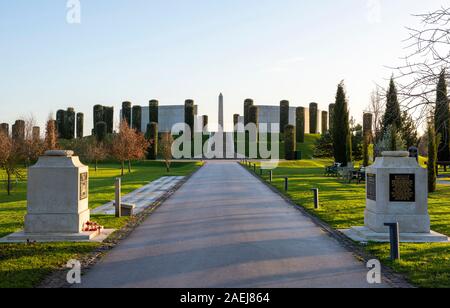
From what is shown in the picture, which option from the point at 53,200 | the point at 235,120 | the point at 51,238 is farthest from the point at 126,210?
the point at 235,120

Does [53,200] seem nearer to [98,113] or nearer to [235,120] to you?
[98,113]

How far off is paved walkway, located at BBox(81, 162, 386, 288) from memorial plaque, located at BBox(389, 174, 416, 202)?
2.07 metres

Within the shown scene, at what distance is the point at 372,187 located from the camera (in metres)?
11.5

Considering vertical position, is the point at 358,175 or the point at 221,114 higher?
the point at 221,114

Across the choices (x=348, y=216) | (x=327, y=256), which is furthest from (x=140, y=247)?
(x=348, y=216)

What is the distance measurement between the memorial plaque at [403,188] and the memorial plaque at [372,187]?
0.39 m

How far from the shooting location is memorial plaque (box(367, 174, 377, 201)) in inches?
441

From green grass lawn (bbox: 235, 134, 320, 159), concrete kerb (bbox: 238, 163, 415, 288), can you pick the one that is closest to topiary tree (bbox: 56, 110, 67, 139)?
green grass lawn (bbox: 235, 134, 320, 159)

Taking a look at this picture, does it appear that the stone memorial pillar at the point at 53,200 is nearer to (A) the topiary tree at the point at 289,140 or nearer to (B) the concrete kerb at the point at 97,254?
(B) the concrete kerb at the point at 97,254

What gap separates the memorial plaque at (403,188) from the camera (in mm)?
10969

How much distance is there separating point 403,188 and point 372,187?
0.78m

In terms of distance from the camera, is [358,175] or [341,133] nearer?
[358,175]
